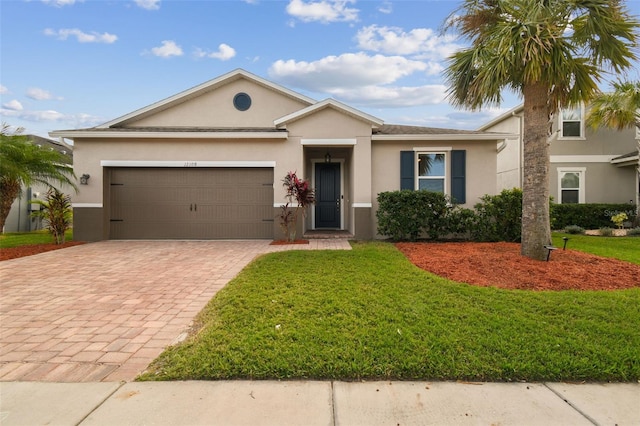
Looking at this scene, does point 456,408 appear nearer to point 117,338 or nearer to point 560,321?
point 560,321

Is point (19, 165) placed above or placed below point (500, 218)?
→ above

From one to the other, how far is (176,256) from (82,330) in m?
4.36

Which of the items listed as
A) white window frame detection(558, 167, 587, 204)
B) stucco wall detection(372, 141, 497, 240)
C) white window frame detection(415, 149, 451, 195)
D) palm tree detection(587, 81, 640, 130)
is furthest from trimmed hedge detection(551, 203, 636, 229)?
white window frame detection(415, 149, 451, 195)

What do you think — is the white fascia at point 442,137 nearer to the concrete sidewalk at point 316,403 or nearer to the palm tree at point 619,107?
the palm tree at point 619,107

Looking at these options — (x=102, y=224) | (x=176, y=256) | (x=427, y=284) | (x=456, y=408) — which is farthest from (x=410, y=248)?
(x=102, y=224)

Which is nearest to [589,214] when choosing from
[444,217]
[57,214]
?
[444,217]

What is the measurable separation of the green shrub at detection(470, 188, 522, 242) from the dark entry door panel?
500 centimetres

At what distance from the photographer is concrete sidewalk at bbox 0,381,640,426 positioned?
222cm

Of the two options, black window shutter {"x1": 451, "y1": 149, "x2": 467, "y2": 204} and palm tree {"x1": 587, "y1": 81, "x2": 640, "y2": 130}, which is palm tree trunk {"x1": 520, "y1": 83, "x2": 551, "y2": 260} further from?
palm tree {"x1": 587, "y1": 81, "x2": 640, "y2": 130}

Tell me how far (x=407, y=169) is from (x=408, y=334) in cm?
807

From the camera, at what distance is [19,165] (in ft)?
29.4

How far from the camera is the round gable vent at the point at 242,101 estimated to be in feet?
39.2

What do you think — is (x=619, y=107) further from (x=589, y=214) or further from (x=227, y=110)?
(x=227, y=110)

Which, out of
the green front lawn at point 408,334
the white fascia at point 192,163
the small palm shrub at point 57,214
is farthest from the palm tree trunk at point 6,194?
the green front lawn at point 408,334
